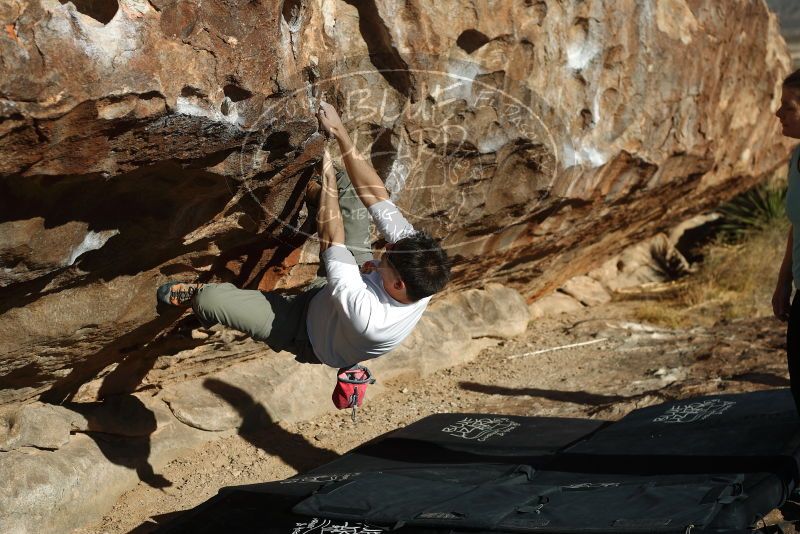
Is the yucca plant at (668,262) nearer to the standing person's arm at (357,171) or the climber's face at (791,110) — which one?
the climber's face at (791,110)

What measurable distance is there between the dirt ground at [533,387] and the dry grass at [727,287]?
0.97 feet

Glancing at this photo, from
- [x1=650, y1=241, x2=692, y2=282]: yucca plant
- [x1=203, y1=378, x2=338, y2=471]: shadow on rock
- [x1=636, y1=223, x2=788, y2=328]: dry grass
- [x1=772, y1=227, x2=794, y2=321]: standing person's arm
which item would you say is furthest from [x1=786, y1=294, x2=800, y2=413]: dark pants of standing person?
[x1=650, y1=241, x2=692, y2=282]: yucca plant

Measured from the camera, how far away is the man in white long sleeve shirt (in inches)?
149

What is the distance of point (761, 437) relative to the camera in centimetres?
434

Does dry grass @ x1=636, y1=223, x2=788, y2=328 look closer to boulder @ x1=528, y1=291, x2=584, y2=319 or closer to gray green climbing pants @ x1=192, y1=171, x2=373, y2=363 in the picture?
boulder @ x1=528, y1=291, x2=584, y2=319

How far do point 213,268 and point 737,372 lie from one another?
11.5 feet

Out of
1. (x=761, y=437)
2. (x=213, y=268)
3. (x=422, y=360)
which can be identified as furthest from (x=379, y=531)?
(x=422, y=360)

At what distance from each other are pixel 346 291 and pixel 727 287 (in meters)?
5.49

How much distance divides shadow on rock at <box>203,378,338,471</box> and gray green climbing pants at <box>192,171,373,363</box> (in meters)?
1.34

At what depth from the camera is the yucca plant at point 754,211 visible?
8992 millimetres

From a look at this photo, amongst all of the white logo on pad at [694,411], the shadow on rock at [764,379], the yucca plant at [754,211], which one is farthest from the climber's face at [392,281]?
the yucca plant at [754,211]

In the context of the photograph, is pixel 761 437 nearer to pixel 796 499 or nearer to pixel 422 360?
pixel 796 499

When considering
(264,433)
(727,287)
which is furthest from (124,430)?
(727,287)

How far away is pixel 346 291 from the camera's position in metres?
3.79
